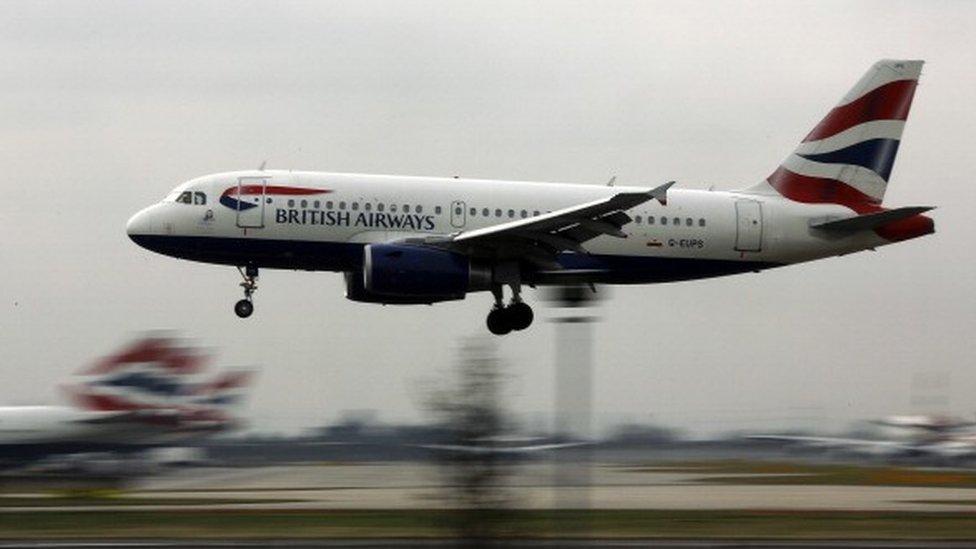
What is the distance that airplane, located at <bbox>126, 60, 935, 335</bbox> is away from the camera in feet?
156

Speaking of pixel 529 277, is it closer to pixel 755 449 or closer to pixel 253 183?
pixel 253 183

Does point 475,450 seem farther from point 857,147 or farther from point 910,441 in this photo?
point 910,441

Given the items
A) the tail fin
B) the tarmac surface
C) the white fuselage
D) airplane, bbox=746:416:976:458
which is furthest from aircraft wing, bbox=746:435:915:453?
the white fuselage

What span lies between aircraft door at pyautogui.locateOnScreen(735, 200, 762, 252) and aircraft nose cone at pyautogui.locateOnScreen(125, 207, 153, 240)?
17.0 m

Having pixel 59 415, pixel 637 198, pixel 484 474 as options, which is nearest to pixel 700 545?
pixel 484 474

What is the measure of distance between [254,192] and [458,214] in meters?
5.70

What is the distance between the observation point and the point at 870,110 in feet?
182

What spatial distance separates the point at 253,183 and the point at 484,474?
2175cm

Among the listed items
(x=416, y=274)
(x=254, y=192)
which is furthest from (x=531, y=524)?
(x=254, y=192)

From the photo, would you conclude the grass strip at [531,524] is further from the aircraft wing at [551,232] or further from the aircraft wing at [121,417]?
the aircraft wing at [121,417]

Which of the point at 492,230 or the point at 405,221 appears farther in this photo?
the point at 405,221

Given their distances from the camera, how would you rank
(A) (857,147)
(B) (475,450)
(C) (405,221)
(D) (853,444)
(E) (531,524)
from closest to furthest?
(B) (475,450) → (E) (531,524) → (C) (405,221) → (A) (857,147) → (D) (853,444)

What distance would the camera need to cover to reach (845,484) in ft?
168

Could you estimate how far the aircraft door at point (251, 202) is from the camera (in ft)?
157
